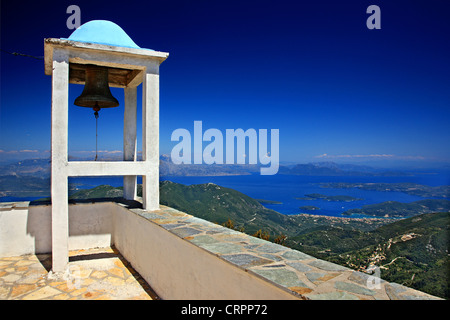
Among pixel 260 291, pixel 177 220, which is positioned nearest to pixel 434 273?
pixel 177 220

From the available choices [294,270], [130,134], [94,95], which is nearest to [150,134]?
[94,95]

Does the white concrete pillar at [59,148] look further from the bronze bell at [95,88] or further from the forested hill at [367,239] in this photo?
the forested hill at [367,239]

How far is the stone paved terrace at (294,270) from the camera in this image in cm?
161

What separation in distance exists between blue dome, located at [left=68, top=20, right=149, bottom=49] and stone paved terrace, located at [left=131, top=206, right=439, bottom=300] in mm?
3096

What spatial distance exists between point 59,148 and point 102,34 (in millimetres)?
1898

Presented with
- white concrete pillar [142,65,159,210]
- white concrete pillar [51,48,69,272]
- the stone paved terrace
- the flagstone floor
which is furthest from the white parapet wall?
white concrete pillar [51,48,69,272]

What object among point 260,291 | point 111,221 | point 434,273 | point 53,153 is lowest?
point 434,273

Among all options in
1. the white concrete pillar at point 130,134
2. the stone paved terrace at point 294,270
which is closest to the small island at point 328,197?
the white concrete pillar at point 130,134

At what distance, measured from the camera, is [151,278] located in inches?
149

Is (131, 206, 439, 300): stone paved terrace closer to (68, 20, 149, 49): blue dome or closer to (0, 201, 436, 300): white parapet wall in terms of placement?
(0, 201, 436, 300): white parapet wall

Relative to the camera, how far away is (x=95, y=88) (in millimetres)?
4797

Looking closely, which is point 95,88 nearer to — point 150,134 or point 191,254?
point 150,134
